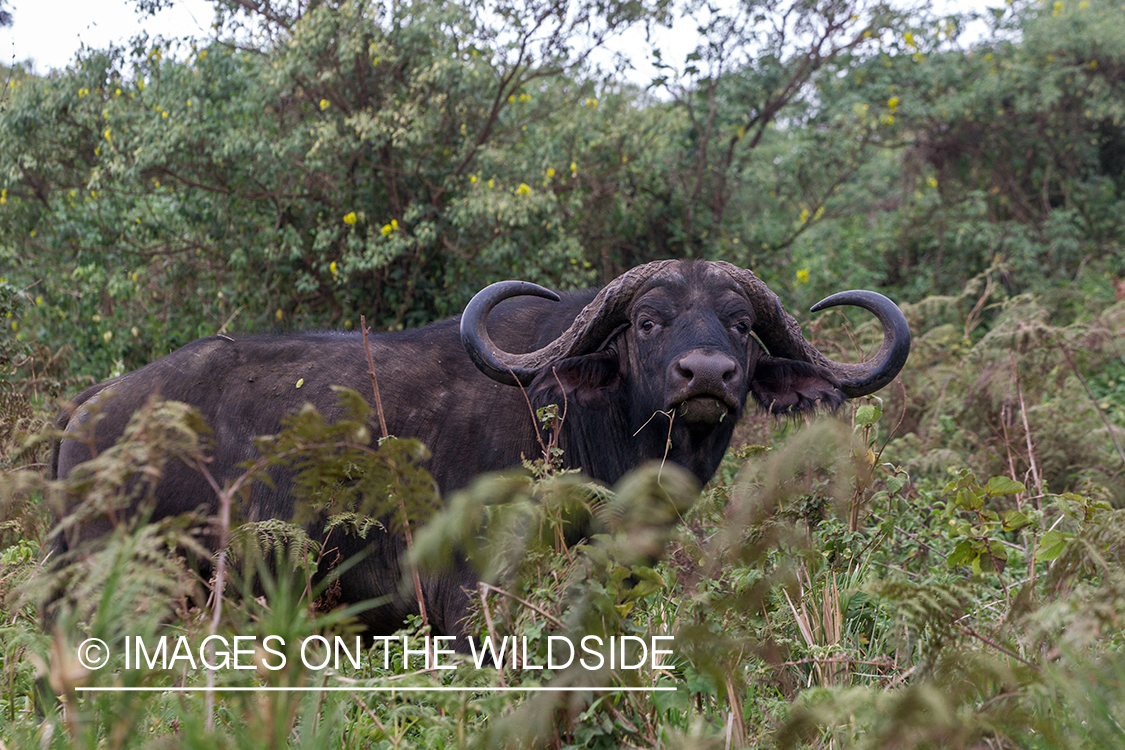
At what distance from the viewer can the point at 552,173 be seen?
25.7ft

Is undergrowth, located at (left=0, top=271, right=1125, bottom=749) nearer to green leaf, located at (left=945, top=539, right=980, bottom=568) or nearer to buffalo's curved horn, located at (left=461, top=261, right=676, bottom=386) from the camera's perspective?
green leaf, located at (left=945, top=539, right=980, bottom=568)

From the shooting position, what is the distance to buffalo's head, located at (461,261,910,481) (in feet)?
12.2

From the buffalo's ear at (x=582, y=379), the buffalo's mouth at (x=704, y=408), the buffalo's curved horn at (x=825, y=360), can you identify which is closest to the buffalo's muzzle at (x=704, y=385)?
the buffalo's mouth at (x=704, y=408)

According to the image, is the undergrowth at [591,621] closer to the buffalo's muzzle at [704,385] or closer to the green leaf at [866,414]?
the green leaf at [866,414]

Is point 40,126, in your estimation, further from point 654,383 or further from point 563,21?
point 654,383

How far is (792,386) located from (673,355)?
2.78 feet

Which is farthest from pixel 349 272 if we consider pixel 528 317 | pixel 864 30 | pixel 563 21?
pixel 864 30

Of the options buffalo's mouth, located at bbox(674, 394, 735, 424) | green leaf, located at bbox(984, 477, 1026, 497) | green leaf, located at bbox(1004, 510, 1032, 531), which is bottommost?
green leaf, located at bbox(1004, 510, 1032, 531)

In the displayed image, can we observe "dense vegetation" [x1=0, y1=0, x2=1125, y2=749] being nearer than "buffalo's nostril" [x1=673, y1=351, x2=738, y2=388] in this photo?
Yes

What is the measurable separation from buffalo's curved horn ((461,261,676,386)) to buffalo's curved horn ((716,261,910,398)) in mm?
425

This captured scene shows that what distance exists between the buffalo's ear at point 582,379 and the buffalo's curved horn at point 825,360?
0.69 metres

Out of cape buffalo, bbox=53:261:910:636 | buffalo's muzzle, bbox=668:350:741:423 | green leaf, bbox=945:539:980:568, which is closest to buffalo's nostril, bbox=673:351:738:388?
buffalo's muzzle, bbox=668:350:741:423

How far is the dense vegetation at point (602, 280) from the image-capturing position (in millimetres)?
2129

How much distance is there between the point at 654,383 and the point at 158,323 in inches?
229
